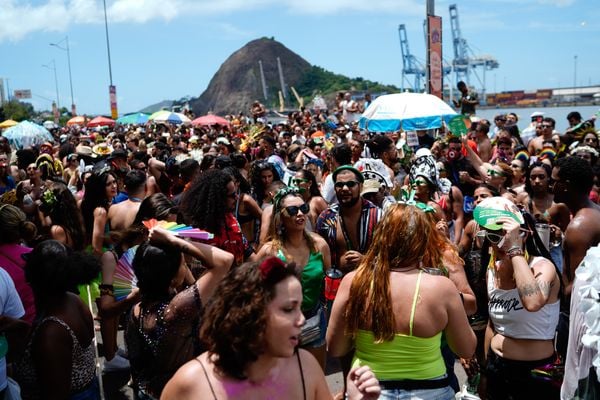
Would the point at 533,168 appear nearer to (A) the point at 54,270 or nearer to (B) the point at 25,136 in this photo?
(A) the point at 54,270

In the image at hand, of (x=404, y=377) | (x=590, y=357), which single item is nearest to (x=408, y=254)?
(x=404, y=377)

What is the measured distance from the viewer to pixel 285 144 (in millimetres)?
14484

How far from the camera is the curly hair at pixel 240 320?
6.64 feet

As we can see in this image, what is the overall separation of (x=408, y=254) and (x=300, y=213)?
153cm

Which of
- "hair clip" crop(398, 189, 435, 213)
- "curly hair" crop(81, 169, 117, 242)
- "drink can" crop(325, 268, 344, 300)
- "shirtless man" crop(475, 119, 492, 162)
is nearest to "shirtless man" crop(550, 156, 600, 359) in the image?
"hair clip" crop(398, 189, 435, 213)

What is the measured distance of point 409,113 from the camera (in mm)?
9445

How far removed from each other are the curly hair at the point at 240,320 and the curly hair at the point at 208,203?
252cm

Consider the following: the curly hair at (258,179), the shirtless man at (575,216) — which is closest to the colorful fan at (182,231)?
the shirtless man at (575,216)

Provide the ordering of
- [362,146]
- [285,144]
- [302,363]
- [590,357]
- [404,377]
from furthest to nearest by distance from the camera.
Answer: [285,144], [362,146], [404,377], [590,357], [302,363]

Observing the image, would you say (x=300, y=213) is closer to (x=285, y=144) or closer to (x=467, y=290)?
(x=467, y=290)

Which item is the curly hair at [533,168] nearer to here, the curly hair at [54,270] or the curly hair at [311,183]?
the curly hair at [311,183]

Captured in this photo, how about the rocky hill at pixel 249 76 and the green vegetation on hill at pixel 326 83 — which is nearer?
the green vegetation on hill at pixel 326 83

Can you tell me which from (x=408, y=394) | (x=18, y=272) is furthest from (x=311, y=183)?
(x=408, y=394)

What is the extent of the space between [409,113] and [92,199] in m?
5.36
